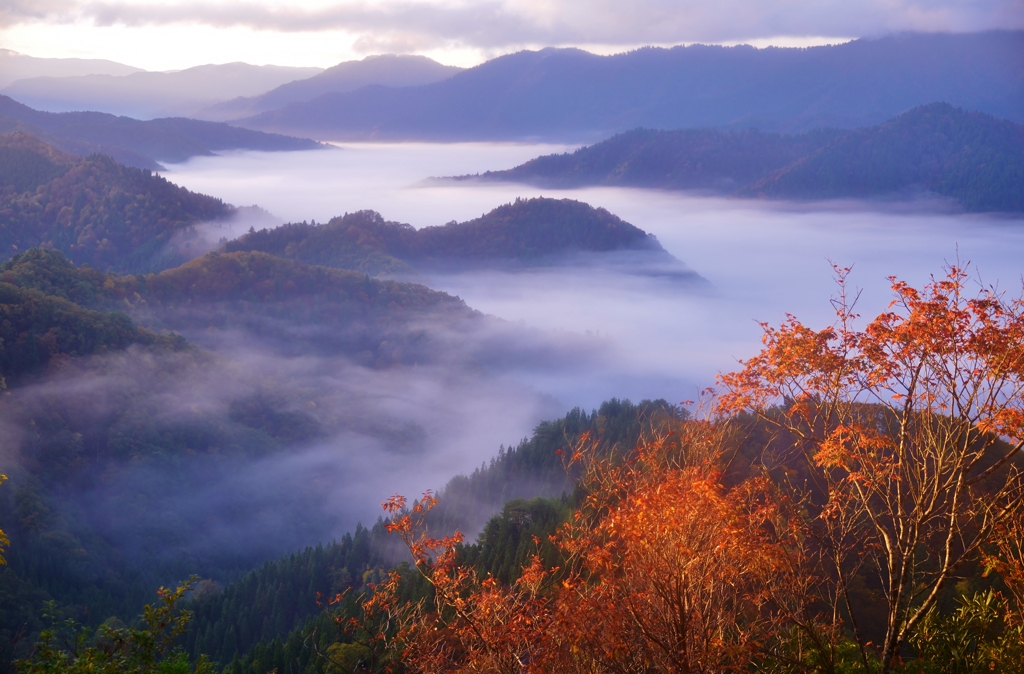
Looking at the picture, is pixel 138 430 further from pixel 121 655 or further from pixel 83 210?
pixel 83 210

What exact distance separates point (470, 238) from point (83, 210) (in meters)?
83.8

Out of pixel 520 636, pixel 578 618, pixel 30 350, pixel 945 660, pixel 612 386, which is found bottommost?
pixel 612 386

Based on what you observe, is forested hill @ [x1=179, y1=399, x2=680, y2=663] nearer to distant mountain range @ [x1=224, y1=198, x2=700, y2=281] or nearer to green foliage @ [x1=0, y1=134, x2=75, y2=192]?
distant mountain range @ [x1=224, y1=198, x2=700, y2=281]

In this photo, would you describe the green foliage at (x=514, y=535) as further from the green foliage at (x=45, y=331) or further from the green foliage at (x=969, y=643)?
the green foliage at (x=45, y=331)

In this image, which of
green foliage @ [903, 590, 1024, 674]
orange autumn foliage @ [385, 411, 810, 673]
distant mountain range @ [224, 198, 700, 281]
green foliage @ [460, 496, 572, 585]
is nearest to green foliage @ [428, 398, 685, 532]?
green foliage @ [460, 496, 572, 585]

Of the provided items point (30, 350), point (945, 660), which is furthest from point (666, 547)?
point (30, 350)

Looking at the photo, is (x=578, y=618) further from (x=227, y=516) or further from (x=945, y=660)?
(x=227, y=516)

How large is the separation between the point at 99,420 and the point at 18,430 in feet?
28.9

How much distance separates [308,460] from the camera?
84.4 metres

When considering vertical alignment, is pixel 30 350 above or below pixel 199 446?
above

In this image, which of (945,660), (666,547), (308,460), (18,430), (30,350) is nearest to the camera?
(666,547)

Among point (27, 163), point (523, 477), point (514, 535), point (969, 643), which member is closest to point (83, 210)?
point (27, 163)

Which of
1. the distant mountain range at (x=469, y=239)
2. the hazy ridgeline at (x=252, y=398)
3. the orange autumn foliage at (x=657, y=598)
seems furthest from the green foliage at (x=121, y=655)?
the distant mountain range at (x=469, y=239)

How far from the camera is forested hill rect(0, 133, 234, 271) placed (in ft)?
493
